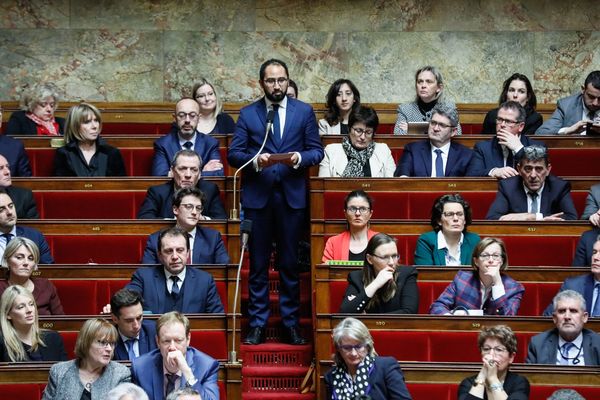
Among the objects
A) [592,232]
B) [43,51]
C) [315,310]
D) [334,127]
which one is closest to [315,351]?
[315,310]

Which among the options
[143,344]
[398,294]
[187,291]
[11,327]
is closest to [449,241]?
[398,294]

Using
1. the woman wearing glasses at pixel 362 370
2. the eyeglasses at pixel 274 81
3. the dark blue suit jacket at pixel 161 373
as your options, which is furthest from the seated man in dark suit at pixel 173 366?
the eyeglasses at pixel 274 81

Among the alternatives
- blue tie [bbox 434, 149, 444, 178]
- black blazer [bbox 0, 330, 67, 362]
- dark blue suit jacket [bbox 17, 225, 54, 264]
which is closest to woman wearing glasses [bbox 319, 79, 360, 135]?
blue tie [bbox 434, 149, 444, 178]

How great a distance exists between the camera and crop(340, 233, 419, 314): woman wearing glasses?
459 centimetres

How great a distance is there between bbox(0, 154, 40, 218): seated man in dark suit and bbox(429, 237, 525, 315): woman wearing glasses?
156 cm

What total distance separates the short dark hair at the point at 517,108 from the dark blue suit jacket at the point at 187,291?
1607 millimetres

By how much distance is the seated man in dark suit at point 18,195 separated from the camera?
5.37m

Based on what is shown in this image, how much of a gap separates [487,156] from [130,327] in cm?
188

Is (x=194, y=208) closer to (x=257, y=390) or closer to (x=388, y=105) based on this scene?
(x=257, y=390)

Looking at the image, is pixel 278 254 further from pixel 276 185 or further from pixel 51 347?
pixel 51 347

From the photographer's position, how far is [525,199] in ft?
17.8

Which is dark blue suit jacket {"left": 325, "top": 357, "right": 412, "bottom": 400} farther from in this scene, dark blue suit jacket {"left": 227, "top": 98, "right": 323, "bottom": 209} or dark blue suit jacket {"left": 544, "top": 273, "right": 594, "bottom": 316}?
dark blue suit jacket {"left": 227, "top": 98, "right": 323, "bottom": 209}

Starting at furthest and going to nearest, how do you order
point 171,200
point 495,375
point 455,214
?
point 171,200 → point 455,214 → point 495,375

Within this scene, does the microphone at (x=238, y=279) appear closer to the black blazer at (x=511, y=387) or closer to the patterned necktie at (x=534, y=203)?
the black blazer at (x=511, y=387)
